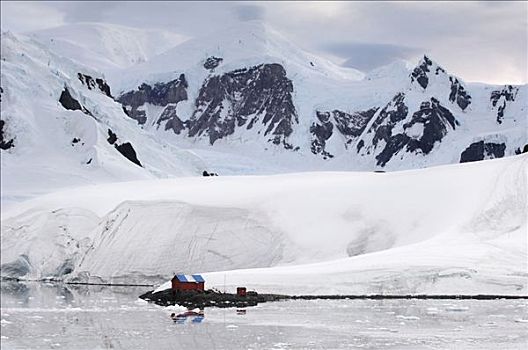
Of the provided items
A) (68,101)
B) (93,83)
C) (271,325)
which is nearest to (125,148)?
(68,101)

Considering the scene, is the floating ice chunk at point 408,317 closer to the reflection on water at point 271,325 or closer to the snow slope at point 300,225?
the reflection on water at point 271,325

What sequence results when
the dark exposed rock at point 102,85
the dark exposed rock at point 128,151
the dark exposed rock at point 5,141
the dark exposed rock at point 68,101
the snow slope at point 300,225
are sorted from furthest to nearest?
the dark exposed rock at point 102,85 < the dark exposed rock at point 68,101 < the dark exposed rock at point 128,151 < the dark exposed rock at point 5,141 < the snow slope at point 300,225

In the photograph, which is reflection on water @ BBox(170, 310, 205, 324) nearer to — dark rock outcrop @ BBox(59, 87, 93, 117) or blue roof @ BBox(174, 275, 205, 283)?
blue roof @ BBox(174, 275, 205, 283)

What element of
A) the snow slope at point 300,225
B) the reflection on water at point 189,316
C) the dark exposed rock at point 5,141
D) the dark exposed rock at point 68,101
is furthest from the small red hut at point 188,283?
the dark exposed rock at point 68,101

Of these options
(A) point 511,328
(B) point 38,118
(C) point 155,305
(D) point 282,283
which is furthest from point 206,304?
(B) point 38,118

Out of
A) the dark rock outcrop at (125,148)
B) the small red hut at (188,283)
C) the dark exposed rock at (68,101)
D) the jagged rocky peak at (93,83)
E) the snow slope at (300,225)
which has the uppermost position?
the jagged rocky peak at (93,83)

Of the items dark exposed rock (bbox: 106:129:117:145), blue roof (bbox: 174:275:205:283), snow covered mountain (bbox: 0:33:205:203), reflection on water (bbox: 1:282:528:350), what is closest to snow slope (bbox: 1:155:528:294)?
blue roof (bbox: 174:275:205:283)

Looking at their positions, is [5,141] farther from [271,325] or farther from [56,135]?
[271,325]
